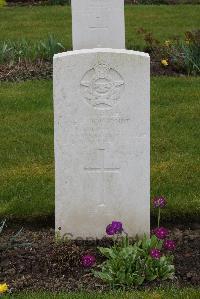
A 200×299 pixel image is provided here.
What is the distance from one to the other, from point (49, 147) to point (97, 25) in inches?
71.1

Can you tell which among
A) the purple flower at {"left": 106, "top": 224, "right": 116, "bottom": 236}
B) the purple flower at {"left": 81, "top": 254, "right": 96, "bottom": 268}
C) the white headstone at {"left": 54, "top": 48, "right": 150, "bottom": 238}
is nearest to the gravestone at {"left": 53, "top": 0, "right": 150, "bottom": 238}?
the white headstone at {"left": 54, "top": 48, "right": 150, "bottom": 238}

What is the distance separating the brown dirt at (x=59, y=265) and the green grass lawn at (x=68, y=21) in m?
6.35

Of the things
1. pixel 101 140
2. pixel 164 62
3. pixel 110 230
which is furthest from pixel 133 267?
pixel 164 62

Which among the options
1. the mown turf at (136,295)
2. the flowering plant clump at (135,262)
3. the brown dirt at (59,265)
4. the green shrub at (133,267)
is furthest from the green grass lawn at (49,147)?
the mown turf at (136,295)

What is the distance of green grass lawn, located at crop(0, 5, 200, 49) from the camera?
40.4 feet

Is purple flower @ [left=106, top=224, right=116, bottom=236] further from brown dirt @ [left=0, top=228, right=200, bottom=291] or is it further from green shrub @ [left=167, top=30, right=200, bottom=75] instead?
green shrub @ [left=167, top=30, right=200, bottom=75]

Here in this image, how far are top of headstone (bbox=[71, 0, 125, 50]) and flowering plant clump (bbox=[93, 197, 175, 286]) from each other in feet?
12.6

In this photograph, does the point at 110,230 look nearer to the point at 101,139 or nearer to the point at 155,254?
the point at 155,254

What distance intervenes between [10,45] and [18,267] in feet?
20.0

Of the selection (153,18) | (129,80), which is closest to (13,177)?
(129,80)

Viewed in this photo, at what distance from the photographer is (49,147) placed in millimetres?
7168

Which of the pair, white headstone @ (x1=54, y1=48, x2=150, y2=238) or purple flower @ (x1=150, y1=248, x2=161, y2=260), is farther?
white headstone @ (x1=54, y1=48, x2=150, y2=238)

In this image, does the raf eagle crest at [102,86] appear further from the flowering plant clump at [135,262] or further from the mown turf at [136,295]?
the mown turf at [136,295]

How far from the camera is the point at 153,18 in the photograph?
13.9 m
